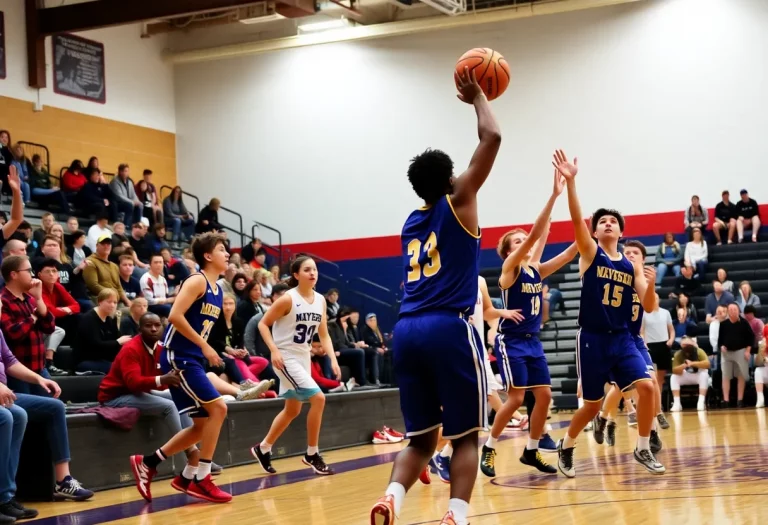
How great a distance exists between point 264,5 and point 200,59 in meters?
3.04

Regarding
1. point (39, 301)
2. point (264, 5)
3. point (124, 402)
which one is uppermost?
point (264, 5)

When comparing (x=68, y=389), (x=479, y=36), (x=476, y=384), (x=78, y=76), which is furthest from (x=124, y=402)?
(x=479, y=36)

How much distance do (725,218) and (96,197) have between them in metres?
11.5

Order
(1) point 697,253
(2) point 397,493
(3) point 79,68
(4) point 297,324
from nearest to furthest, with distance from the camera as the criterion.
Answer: (2) point 397,493 < (4) point 297,324 < (1) point 697,253 < (3) point 79,68

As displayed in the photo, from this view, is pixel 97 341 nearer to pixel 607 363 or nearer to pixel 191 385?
pixel 191 385

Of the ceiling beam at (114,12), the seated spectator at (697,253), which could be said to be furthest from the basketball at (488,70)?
the ceiling beam at (114,12)

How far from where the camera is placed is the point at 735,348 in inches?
616

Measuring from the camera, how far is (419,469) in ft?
14.8

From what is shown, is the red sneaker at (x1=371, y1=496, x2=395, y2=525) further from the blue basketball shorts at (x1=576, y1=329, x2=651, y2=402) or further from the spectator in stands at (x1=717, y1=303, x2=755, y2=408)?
the spectator in stands at (x1=717, y1=303, x2=755, y2=408)

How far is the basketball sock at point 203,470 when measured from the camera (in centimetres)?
714

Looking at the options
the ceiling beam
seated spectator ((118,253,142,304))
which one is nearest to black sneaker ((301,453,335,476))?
seated spectator ((118,253,142,304))

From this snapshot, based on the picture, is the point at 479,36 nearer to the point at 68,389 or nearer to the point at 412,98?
the point at 412,98

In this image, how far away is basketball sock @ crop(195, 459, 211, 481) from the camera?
7.14 m

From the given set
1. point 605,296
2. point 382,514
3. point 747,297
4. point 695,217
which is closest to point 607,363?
point 605,296
